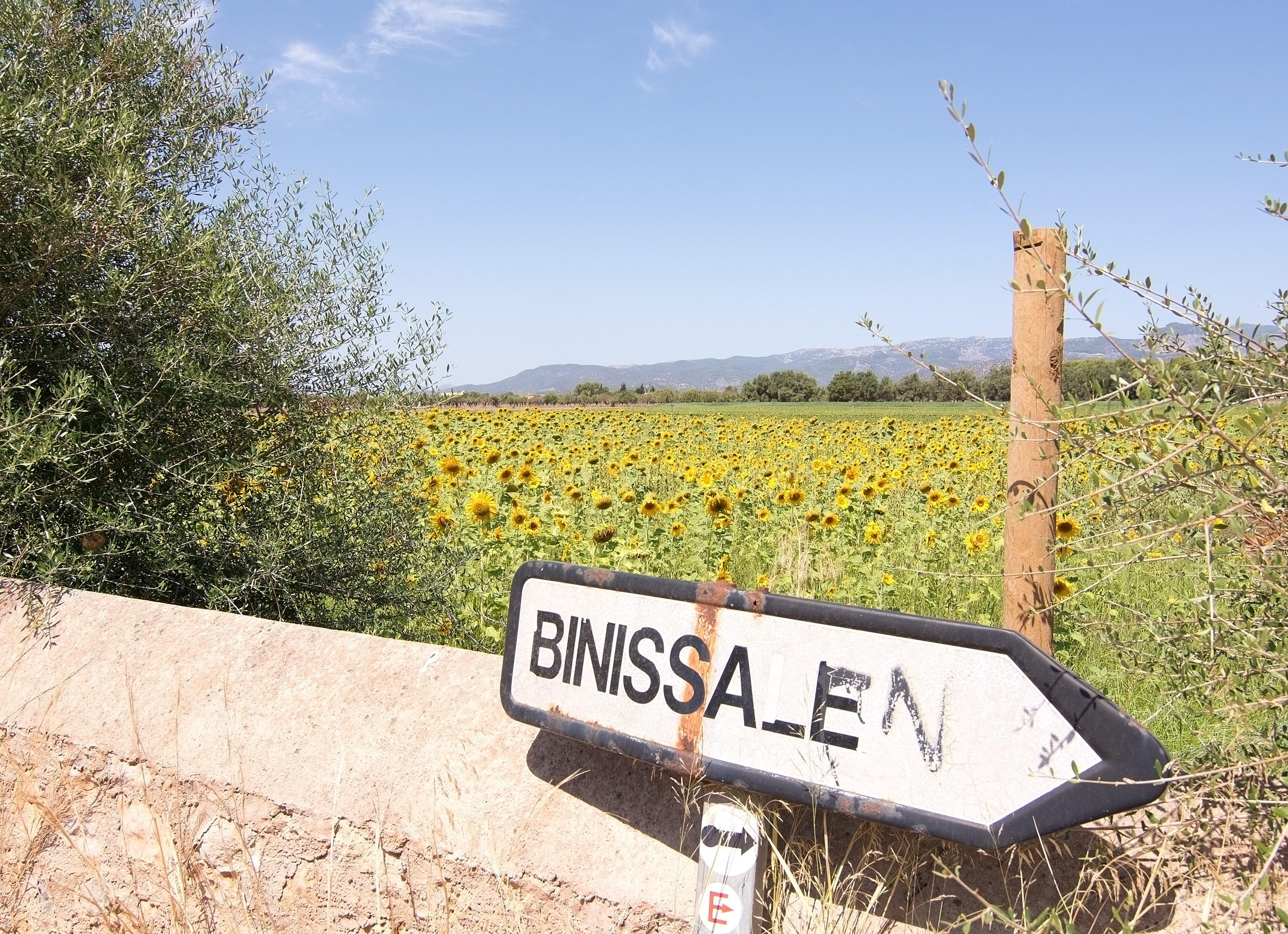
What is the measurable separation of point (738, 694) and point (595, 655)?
25 cm

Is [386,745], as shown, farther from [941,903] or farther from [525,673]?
[941,903]


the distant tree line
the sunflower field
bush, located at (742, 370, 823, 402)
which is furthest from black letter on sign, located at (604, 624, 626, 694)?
bush, located at (742, 370, 823, 402)

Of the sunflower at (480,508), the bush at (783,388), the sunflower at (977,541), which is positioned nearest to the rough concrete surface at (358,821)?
the sunflower at (480,508)

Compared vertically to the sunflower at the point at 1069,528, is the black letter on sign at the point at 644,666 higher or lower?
higher

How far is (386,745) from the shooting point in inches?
71.9

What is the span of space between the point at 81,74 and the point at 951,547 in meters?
4.97

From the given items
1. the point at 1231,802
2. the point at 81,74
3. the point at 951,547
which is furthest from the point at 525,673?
the point at 951,547

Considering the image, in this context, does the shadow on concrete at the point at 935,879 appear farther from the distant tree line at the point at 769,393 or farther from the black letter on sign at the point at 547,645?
the distant tree line at the point at 769,393

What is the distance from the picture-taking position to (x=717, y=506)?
17.3 feet

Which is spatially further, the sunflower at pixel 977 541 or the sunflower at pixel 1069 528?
Answer: the sunflower at pixel 977 541

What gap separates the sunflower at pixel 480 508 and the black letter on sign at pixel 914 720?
3.92 metres

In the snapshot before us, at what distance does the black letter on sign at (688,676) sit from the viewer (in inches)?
A: 53.4

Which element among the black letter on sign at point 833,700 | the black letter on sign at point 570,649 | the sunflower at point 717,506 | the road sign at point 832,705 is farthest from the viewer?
the sunflower at point 717,506

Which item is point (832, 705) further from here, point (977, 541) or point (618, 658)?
point (977, 541)
